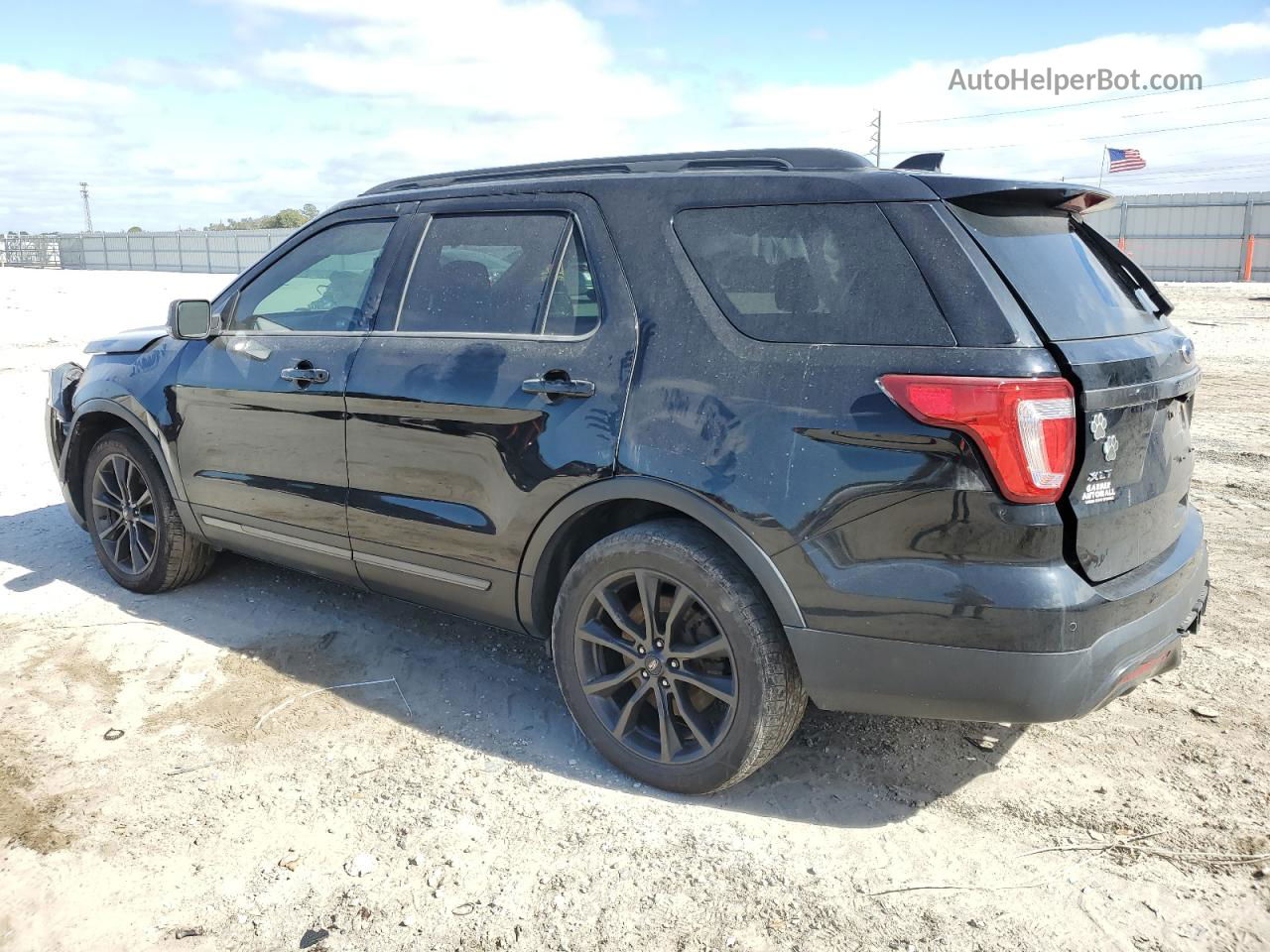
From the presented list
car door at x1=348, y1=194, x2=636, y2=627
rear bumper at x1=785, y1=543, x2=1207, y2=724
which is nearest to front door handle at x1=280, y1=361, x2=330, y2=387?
car door at x1=348, y1=194, x2=636, y2=627

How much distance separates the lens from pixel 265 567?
5445 mm

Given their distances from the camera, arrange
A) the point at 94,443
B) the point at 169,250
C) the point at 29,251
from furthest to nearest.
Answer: the point at 29,251
the point at 169,250
the point at 94,443

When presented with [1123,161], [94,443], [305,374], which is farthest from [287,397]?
[1123,161]

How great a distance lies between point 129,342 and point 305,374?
1547mm

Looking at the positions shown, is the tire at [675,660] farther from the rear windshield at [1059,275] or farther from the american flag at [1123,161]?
the american flag at [1123,161]

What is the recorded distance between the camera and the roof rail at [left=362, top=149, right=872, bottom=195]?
→ 9.71 ft

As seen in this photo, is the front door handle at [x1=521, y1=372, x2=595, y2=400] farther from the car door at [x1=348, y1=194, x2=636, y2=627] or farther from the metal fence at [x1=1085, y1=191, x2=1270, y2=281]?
the metal fence at [x1=1085, y1=191, x2=1270, y2=281]

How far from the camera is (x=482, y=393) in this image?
11.3 ft

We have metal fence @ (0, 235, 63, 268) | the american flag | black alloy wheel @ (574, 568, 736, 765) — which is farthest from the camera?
metal fence @ (0, 235, 63, 268)

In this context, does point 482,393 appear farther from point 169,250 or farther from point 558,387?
point 169,250

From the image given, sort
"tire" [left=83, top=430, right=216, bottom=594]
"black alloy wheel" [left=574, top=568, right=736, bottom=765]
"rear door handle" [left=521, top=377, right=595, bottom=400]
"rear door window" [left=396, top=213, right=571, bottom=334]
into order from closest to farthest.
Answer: "black alloy wheel" [left=574, top=568, right=736, bottom=765]
"rear door handle" [left=521, top=377, right=595, bottom=400]
"rear door window" [left=396, top=213, right=571, bottom=334]
"tire" [left=83, top=430, right=216, bottom=594]

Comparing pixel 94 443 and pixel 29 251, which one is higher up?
pixel 29 251

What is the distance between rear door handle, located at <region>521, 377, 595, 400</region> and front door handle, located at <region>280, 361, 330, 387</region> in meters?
1.06

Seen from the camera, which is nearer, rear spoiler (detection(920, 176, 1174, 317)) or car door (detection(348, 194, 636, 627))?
rear spoiler (detection(920, 176, 1174, 317))
